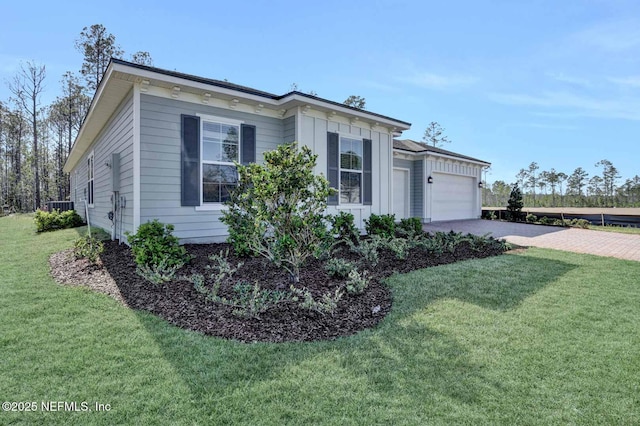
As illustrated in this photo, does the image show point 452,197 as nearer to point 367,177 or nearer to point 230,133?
point 367,177

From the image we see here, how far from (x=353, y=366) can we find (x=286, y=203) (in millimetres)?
2161

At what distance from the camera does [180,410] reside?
197 cm

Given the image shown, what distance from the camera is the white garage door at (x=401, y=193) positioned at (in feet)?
42.3

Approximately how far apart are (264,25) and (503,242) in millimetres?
9126

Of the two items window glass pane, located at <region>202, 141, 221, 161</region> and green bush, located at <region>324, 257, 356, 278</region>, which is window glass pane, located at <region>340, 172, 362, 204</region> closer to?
window glass pane, located at <region>202, 141, 221, 161</region>

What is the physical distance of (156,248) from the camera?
4844 millimetres

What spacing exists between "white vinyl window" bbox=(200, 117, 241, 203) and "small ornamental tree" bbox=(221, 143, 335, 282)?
2350 millimetres

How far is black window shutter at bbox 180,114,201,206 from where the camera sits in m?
6.10

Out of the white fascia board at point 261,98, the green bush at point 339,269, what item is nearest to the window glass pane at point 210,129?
the white fascia board at point 261,98

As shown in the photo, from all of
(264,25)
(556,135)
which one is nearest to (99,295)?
(264,25)

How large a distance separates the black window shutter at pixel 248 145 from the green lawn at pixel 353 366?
12.4 ft

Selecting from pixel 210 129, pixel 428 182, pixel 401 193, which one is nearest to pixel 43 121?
pixel 210 129

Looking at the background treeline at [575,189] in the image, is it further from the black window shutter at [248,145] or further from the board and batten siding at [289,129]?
the black window shutter at [248,145]

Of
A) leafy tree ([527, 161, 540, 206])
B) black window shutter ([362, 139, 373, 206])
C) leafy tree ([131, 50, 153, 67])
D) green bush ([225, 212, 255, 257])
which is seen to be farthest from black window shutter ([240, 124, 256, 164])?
leafy tree ([527, 161, 540, 206])
